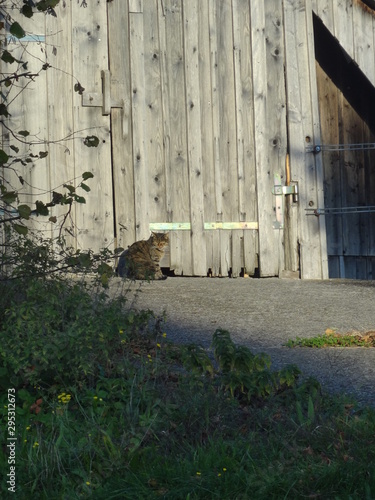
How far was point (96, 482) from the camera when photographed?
142 inches

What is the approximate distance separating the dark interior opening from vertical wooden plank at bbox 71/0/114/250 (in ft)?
11.2

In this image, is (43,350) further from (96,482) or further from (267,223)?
(267,223)

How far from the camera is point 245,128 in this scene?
936 centimetres

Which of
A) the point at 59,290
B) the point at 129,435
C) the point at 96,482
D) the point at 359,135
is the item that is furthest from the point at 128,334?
the point at 359,135

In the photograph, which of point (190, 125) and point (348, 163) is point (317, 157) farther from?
point (348, 163)

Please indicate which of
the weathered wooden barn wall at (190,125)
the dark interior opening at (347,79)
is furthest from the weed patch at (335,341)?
the dark interior opening at (347,79)

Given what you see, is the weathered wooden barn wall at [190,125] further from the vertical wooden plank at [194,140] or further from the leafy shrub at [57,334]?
the leafy shrub at [57,334]

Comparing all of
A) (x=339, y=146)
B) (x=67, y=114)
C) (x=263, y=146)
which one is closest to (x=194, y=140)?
(x=263, y=146)

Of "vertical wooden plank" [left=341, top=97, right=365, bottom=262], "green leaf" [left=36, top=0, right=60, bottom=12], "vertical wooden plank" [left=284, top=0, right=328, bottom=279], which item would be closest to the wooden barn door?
"vertical wooden plank" [left=284, top=0, right=328, bottom=279]

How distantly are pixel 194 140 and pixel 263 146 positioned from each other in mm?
768

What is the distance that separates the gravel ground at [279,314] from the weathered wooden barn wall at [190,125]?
0.60 meters

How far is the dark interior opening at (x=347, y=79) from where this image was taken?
1128 cm

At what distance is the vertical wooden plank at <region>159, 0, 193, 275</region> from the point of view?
29.9 feet

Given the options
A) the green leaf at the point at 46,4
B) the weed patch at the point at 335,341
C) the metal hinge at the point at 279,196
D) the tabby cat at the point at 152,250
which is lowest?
the weed patch at the point at 335,341
